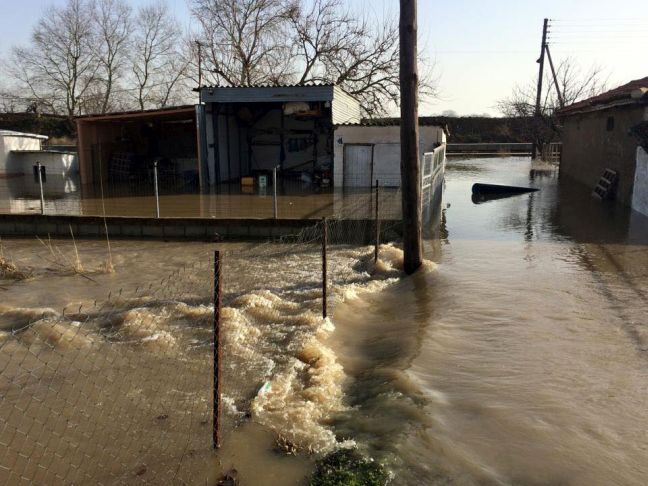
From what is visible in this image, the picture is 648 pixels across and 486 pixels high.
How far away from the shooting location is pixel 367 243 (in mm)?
12609

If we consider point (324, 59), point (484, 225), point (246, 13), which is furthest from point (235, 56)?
point (484, 225)

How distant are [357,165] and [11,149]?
1658cm

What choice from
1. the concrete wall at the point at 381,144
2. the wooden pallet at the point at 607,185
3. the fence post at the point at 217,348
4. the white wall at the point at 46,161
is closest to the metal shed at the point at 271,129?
the concrete wall at the point at 381,144

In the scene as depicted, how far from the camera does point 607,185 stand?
61.4ft

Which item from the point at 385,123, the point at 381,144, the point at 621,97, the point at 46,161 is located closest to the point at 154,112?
the point at 46,161

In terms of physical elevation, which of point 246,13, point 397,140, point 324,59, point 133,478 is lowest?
point 133,478

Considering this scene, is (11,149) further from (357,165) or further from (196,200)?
(357,165)

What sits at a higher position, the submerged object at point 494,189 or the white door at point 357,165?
the white door at point 357,165

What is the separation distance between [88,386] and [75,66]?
5084 cm

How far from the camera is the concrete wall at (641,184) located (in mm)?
14928

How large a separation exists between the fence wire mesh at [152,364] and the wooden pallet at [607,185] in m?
11.4

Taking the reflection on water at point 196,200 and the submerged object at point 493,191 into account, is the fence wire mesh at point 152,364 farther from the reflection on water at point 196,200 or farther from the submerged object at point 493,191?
the submerged object at point 493,191

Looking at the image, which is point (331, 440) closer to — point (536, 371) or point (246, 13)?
point (536, 371)

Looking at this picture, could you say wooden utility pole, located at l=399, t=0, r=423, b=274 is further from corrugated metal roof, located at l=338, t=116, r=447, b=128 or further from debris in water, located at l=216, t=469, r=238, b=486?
corrugated metal roof, located at l=338, t=116, r=447, b=128
